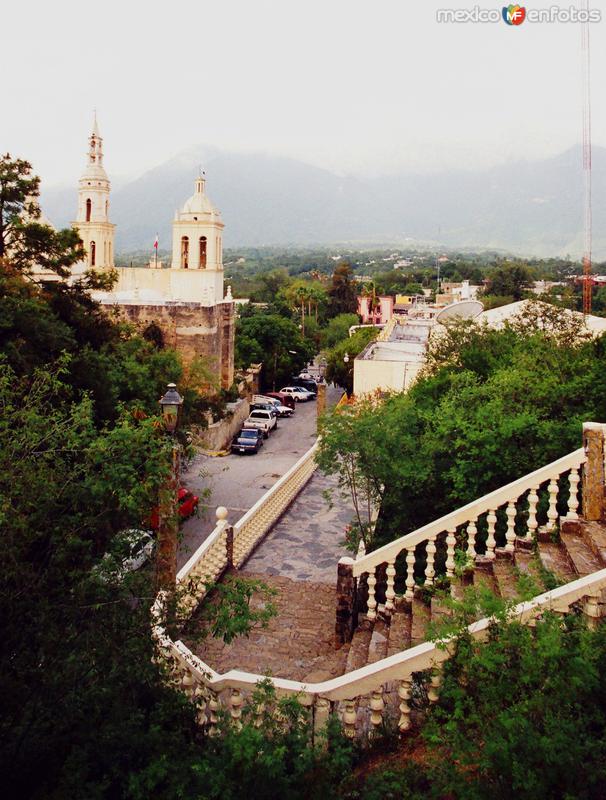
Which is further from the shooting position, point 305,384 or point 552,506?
point 305,384

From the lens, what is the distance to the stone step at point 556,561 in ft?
20.8

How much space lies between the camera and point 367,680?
18.1 feet

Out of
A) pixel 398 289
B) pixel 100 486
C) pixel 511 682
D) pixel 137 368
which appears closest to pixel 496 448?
pixel 511 682

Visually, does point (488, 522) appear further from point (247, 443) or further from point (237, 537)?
point (247, 443)

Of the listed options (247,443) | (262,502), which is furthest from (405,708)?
(247,443)

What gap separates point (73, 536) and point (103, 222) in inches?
1612

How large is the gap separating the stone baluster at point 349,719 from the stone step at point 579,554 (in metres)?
2.35

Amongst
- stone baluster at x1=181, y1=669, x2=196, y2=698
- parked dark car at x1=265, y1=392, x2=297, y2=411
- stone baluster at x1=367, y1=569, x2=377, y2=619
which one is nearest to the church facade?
parked dark car at x1=265, y1=392, x2=297, y2=411

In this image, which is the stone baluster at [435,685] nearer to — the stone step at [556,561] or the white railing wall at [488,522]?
the stone step at [556,561]

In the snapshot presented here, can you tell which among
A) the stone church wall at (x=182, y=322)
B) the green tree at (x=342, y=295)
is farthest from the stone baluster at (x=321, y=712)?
the green tree at (x=342, y=295)

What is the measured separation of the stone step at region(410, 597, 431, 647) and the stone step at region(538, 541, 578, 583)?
122cm

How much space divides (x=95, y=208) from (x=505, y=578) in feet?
133

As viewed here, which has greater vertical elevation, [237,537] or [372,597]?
[372,597]

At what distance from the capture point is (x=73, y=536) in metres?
5.04
